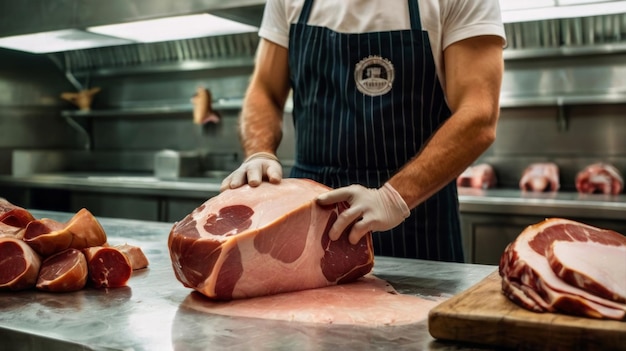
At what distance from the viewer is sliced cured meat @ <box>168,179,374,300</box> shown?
5.17ft

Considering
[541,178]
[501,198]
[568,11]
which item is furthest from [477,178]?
[568,11]

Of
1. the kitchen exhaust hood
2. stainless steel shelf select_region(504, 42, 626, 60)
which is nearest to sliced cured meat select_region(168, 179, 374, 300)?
the kitchen exhaust hood

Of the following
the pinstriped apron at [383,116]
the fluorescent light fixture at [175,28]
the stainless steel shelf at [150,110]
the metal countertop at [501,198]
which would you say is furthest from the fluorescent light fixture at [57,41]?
the pinstriped apron at [383,116]

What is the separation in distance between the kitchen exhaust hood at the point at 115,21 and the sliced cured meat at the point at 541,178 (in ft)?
6.81

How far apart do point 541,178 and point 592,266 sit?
3052 mm

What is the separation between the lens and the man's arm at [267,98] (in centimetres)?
256

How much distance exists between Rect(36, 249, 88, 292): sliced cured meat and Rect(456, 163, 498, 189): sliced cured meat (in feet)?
10.2

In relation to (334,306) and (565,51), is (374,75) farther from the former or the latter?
(565,51)

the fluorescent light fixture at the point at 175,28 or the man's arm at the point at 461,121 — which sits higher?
the fluorescent light fixture at the point at 175,28

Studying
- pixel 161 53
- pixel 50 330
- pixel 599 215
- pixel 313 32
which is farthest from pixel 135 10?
pixel 50 330

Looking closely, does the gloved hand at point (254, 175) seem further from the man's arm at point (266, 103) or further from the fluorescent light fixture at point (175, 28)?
the fluorescent light fixture at point (175, 28)

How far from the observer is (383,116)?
2.41 meters

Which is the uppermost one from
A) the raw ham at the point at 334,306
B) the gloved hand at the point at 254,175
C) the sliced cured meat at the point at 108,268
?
the gloved hand at the point at 254,175

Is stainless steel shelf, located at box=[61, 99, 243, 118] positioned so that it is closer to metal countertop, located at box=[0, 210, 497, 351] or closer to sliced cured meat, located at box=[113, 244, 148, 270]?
sliced cured meat, located at box=[113, 244, 148, 270]
